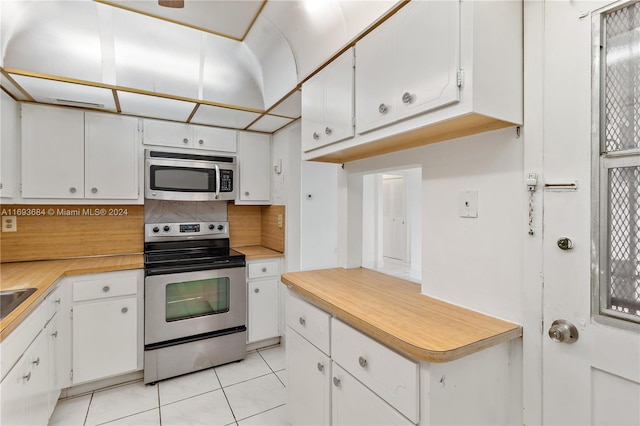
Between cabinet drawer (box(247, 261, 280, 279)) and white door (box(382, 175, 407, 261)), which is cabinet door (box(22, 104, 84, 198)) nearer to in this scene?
cabinet drawer (box(247, 261, 280, 279))

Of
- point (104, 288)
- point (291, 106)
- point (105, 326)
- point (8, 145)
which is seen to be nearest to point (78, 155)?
point (8, 145)

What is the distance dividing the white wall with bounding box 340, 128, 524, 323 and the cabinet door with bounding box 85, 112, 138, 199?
2308 millimetres

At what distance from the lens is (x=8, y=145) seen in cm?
218

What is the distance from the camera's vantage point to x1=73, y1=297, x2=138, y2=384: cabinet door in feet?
7.41

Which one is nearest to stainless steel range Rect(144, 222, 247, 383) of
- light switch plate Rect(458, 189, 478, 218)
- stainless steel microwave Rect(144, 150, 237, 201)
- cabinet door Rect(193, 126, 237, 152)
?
stainless steel microwave Rect(144, 150, 237, 201)

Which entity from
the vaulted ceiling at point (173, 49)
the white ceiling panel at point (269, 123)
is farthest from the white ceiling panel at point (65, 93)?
the white ceiling panel at point (269, 123)

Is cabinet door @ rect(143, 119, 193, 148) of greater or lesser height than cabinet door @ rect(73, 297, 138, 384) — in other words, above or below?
above

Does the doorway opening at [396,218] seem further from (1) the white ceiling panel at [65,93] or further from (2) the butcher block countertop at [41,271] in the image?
(1) the white ceiling panel at [65,93]

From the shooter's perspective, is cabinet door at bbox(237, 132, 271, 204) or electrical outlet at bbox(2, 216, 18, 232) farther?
cabinet door at bbox(237, 132, 271, 204)

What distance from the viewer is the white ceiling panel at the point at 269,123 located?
9.04 ft

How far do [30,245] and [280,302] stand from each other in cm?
213

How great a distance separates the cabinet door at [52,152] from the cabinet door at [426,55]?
8.32 feet

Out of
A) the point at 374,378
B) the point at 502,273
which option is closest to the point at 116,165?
the point at 374,378

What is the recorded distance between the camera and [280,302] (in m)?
3.05
